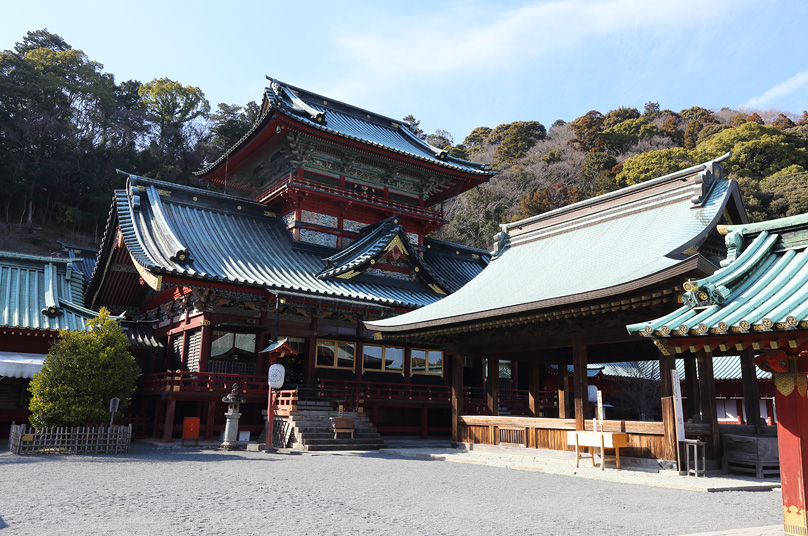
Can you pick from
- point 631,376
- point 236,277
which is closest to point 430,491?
point 236,277

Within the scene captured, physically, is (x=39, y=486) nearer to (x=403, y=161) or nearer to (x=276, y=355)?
(x=276, y=355)

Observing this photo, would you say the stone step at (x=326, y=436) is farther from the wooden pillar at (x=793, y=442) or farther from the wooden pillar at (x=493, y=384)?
the wooden pillar at (x=793, y=442)

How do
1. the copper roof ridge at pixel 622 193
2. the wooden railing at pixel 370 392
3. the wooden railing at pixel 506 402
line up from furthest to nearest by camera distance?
the wooden railing at pixel 506 402 < the wooden railing at pixel 370 392 < the copper roof ridge at pixel 622 193

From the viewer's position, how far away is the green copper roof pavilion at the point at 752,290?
19.3 feet

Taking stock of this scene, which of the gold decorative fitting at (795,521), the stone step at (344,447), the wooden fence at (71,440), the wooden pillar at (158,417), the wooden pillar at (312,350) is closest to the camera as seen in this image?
the gold decorative fitting at (795,521)

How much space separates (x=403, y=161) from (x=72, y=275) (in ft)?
47.6

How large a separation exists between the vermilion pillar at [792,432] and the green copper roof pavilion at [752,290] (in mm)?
596

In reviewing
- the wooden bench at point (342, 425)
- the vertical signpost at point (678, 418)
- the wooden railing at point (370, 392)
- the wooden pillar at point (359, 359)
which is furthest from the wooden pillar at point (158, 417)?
the vertical signpost at point (678, 418)

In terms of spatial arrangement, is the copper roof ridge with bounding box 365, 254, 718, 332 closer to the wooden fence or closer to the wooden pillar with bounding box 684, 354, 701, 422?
the wooden pillar with bounding box 684, 354, 701, 422

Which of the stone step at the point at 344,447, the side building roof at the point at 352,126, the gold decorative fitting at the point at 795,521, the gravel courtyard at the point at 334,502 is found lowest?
the stone step at the point at 344,447

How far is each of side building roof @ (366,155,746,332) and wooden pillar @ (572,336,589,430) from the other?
60.3 inches

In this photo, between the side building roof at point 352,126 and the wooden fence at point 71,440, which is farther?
the side building roof at point 352,126

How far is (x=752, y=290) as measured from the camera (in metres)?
6.77

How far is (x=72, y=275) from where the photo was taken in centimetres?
2330
